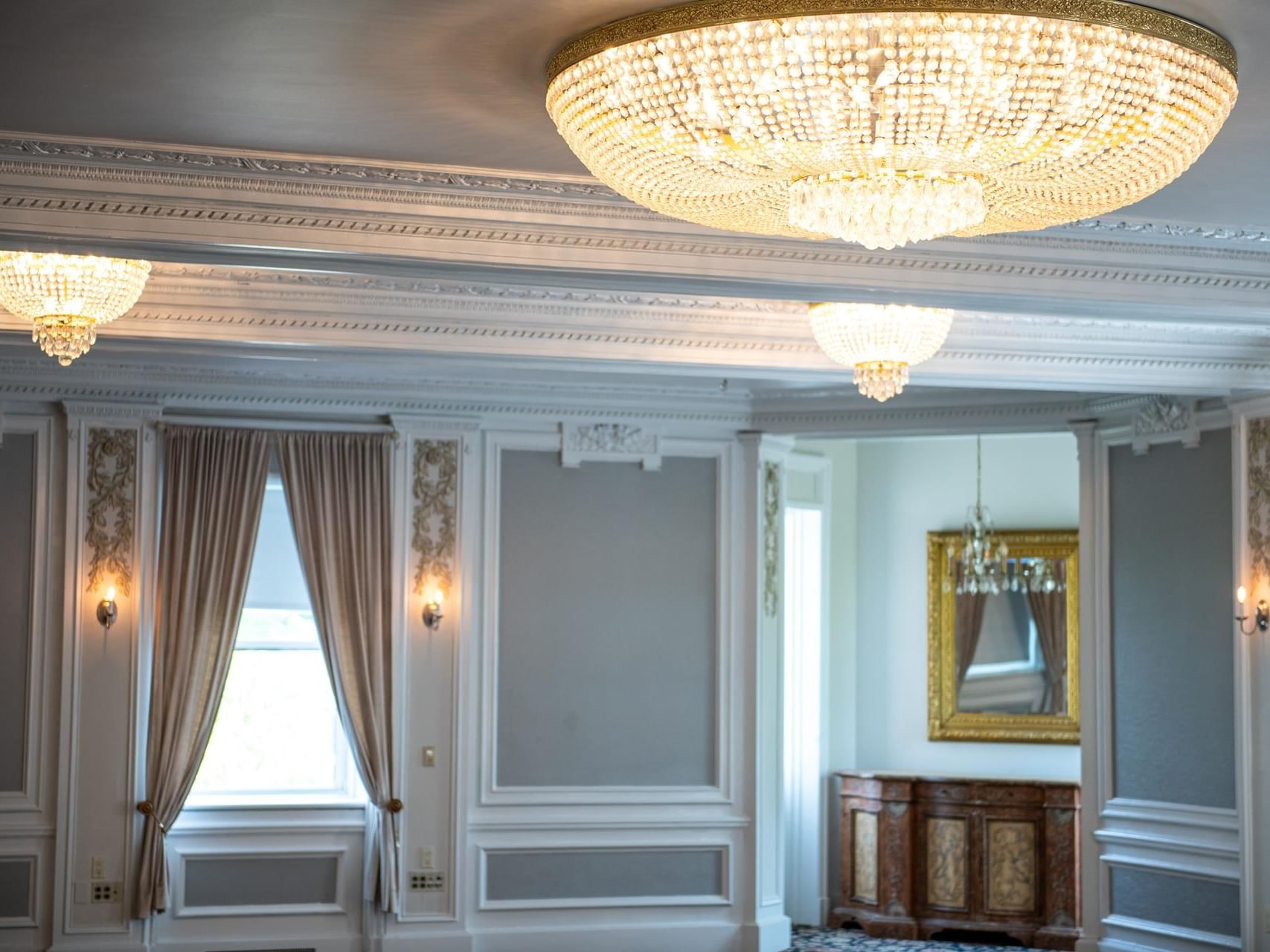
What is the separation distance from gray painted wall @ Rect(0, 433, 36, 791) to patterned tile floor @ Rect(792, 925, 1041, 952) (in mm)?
4244

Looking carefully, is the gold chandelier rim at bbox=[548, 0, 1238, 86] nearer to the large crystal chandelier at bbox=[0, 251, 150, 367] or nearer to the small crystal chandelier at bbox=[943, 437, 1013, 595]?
the large crystal chandelier at bbox=[0, 251, 150, 367]

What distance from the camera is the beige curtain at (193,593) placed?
7738 mm

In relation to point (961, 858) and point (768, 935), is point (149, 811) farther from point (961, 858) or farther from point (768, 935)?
point (961, 858)

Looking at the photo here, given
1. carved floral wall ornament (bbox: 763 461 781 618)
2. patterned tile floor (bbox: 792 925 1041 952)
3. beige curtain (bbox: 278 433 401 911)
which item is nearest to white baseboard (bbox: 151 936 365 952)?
beige curtain (bbox: 278 433 401 911)

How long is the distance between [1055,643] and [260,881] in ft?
16.2

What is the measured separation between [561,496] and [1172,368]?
10.4 feet

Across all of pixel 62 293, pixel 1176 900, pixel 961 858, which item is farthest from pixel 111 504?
pixel 1176 900

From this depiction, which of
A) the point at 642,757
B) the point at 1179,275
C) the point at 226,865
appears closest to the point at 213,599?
the point at 226,865

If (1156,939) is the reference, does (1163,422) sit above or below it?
above

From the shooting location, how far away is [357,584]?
26.5ft

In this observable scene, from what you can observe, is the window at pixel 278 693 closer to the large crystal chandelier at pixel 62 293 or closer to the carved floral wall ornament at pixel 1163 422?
the large crystal chandelier at pixel 62 293

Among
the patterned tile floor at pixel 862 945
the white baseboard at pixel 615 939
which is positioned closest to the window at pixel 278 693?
the white baseboard at pixel 615 939

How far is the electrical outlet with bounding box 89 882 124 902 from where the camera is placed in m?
7.62

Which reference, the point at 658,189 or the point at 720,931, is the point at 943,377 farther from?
the point at 658,189
